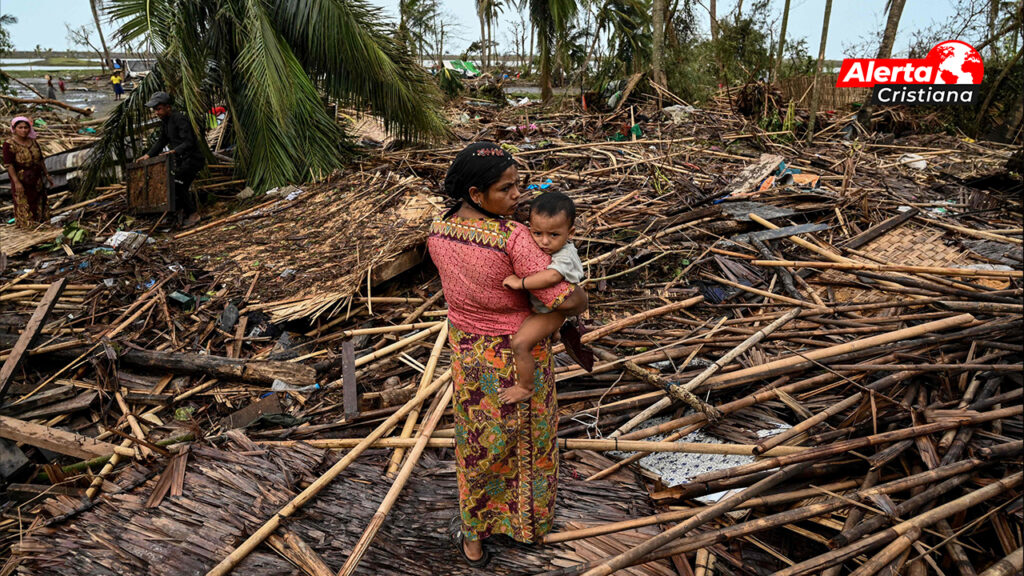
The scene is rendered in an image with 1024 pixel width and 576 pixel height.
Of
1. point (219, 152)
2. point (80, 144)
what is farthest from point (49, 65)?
point (219, 152)

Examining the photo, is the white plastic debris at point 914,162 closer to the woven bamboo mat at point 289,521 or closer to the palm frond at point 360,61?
the palm frond at point 360,61

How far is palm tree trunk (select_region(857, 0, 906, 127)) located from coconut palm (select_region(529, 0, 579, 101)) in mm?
6005

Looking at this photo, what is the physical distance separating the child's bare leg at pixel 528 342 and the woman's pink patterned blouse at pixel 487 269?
0.19 feet

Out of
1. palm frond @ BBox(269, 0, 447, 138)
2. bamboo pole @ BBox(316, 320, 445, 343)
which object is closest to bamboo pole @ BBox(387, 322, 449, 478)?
bamboo pole @ BBox(316, 320, 445, 343)

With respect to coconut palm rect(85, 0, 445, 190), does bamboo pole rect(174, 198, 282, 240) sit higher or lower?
lower

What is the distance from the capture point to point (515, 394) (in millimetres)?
2078

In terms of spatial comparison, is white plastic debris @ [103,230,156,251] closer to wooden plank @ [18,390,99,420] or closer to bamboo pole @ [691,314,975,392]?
wooden plank @ [18,390,99,420]

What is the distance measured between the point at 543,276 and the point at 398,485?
1.33 m

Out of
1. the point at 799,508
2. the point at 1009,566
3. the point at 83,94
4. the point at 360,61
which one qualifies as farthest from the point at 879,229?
the point at 83,94

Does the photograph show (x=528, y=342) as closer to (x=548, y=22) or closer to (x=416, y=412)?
(x=416, y=412)

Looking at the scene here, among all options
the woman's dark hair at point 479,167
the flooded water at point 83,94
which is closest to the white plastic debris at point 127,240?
the woman's dark hair at point 479,167

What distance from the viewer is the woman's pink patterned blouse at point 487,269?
191cm

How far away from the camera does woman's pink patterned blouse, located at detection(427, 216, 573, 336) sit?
75.1 inches

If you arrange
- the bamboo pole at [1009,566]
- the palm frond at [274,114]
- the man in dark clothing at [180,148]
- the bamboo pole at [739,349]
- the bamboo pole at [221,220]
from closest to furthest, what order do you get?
1. the bamboo pole at [1009,566]
2. the bamboo pole at [739,349]
3. the bamboo pole at [221,220]
4. the palm frond at [274,114]
5. the man in dark clothing at [180,148]
